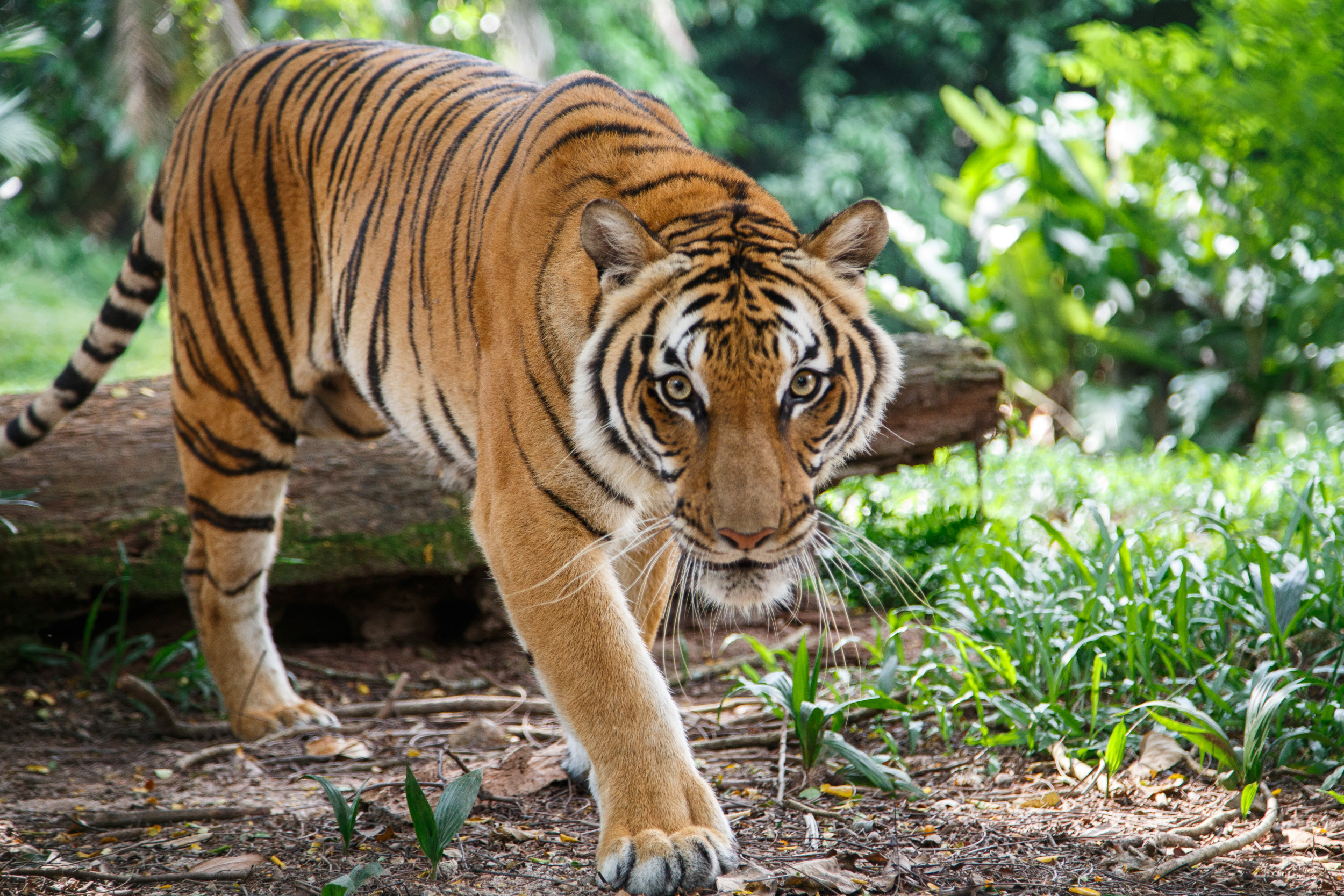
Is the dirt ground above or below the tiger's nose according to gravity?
below

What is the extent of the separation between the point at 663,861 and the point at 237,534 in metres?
2.08

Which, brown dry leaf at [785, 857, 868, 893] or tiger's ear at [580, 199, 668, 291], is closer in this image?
brown dry leaf at [785, 857, 868, 893]

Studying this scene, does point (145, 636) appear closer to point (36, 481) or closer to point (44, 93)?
point (36, 481)

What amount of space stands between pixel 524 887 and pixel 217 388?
2.08 metres

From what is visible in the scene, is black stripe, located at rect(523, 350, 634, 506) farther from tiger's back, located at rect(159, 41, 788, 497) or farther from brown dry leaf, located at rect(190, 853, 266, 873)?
brown dry leaf, located at rect(190, 853, 266, 873)

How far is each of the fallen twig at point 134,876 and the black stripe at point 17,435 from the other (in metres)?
2.10

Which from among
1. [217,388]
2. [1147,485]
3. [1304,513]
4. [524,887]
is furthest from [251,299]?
[1147,485]

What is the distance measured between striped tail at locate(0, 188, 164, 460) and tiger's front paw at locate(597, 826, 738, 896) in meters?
2.74

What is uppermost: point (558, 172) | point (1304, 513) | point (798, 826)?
point (558, 172)

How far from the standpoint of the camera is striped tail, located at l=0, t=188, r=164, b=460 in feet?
12.3

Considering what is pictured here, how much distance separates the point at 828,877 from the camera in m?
2.01

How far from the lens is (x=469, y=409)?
2.76m

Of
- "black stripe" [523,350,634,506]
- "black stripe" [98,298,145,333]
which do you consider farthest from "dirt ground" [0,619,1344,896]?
"black stripe" [98,298,145,333]

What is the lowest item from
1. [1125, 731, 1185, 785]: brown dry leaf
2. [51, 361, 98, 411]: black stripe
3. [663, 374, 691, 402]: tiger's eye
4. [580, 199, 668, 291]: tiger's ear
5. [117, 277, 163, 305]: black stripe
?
[1125, 731, 1185, 785]: brown dry leaf
